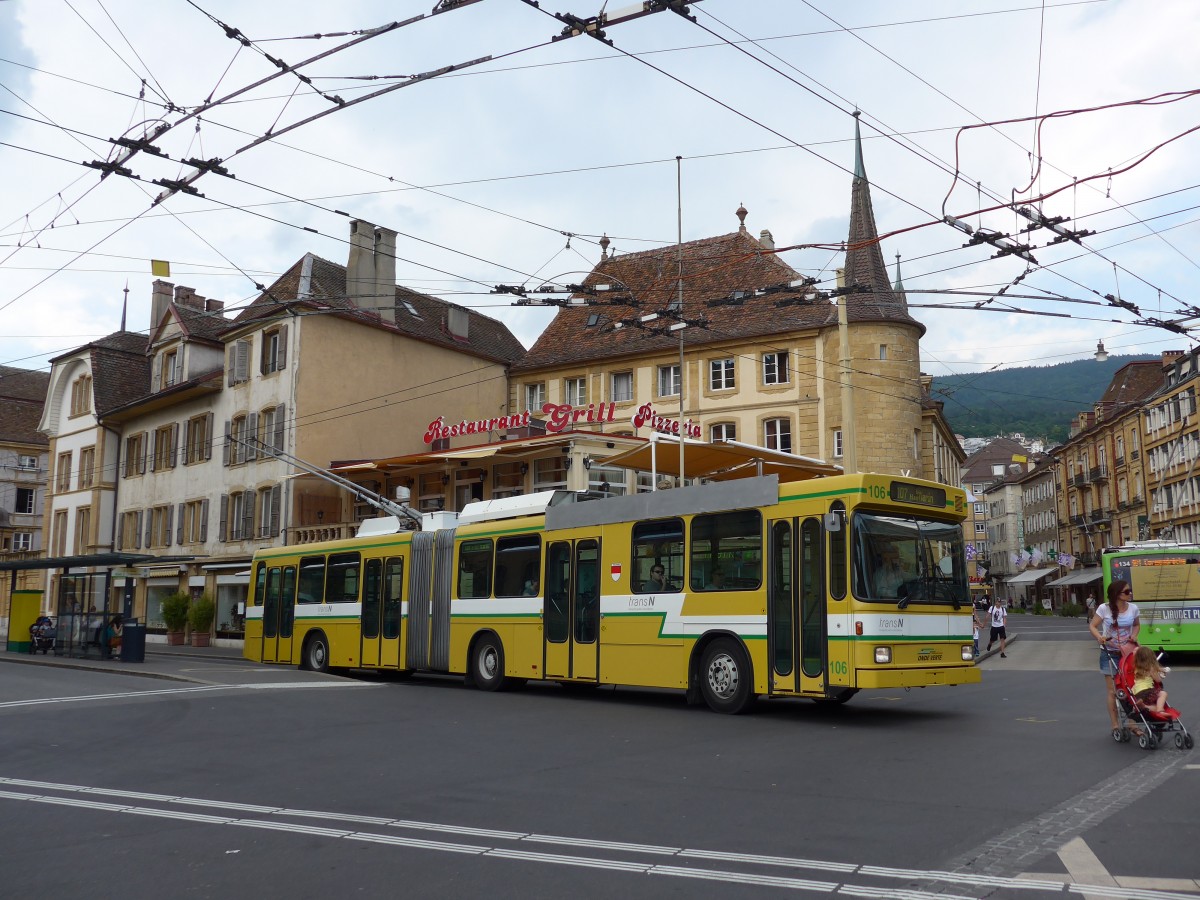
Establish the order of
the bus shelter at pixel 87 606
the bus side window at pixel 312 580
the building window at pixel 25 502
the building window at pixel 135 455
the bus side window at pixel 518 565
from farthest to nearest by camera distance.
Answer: the building window at pixel 25 502 < the building window at pixel 135 455 < the bus shelter at pixel 87 606 < the bus side window at pixel 312 580 < the bus side window at pixel 518 565

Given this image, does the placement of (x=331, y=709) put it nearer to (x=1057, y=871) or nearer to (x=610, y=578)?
(x=610, y=578)

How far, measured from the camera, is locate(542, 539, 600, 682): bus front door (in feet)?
54.0

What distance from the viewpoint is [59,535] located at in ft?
169

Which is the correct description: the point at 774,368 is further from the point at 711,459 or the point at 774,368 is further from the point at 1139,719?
the point at 1139,719

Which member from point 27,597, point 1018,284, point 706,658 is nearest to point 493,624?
point 706,658

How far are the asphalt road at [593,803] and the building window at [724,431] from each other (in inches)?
991

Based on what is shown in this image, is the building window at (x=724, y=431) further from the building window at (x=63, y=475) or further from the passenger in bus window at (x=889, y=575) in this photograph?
the building window at (x=63, y=475)

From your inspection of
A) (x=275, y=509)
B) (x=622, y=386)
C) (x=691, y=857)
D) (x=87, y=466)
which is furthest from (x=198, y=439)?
(x=691, y=857)

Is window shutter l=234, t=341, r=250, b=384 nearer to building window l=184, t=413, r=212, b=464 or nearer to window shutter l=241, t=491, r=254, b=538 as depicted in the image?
building window l=184, t=413, r=212, b=464

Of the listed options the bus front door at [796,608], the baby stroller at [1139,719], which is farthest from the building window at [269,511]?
the baby stroller at [1139,719]

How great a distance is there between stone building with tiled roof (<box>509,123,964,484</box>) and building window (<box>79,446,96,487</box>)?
2148 centimetres

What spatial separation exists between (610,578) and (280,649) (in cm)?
1133

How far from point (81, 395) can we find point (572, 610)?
41884 millimetres

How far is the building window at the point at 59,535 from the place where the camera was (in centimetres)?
5108
